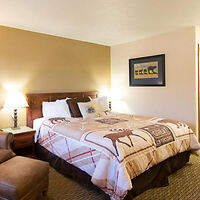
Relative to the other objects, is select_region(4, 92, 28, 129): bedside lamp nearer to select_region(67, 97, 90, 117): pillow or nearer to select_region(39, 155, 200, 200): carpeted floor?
select_region(67, 97, 90, 117): pillow

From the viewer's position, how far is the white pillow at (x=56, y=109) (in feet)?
11.4

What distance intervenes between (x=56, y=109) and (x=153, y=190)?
211cm

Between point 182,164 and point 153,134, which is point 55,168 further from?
point 182,164

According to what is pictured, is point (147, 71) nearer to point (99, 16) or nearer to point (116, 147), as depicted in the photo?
point (99, 16)

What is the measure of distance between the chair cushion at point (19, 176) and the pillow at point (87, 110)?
1.48 m

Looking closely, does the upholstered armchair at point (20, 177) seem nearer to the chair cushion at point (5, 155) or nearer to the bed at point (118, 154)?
the chair cushion at point (5, 155)

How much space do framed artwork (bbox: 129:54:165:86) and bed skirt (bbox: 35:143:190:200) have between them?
1758 mm

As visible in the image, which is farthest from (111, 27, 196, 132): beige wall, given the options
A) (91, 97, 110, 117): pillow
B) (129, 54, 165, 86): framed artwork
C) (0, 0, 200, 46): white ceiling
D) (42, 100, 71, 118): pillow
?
(42, 100, 71, 118): pillow

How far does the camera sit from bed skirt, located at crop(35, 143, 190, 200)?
2.17 m

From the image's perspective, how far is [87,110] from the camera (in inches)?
139

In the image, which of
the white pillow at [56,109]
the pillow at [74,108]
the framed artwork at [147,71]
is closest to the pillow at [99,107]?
the pillow at [74,108]

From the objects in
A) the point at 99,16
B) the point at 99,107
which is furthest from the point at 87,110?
the point at 99,16

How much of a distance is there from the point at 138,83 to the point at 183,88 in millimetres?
1089

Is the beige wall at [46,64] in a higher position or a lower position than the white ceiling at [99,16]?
lower
